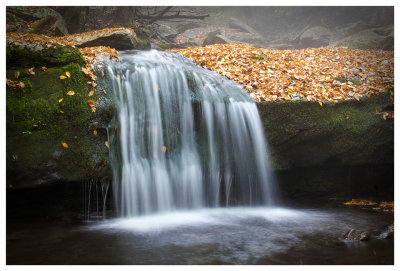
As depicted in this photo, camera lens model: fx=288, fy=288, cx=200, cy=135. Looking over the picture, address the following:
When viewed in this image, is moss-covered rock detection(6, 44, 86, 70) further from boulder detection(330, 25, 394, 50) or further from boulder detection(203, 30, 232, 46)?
boulder detection(330, 25, 394, 50)

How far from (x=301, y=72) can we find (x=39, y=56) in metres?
4.47

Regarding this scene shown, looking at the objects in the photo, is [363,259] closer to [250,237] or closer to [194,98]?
[250,237]

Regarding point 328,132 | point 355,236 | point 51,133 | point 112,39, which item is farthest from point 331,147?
point 112,39

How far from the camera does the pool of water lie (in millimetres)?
2408

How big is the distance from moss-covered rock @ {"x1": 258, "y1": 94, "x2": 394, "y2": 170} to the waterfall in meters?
0.31

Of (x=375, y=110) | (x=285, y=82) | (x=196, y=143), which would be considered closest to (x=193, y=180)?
(x=196, y=143)

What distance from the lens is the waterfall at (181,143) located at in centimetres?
373

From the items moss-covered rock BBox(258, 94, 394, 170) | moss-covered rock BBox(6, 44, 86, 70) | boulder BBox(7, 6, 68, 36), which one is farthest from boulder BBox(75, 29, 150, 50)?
moss-covered rock BBox(258, 94, 394, 170)

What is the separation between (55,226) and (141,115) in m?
1.67

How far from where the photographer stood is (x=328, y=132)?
15.7 ft

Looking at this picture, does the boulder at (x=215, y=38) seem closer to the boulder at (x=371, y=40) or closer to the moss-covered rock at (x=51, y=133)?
the boulder at (x=371, y=40)

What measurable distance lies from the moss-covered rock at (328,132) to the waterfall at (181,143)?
31 cm

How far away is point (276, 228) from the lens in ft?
11.1

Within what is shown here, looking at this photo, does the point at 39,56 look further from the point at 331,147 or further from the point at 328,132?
the point at 331,147
